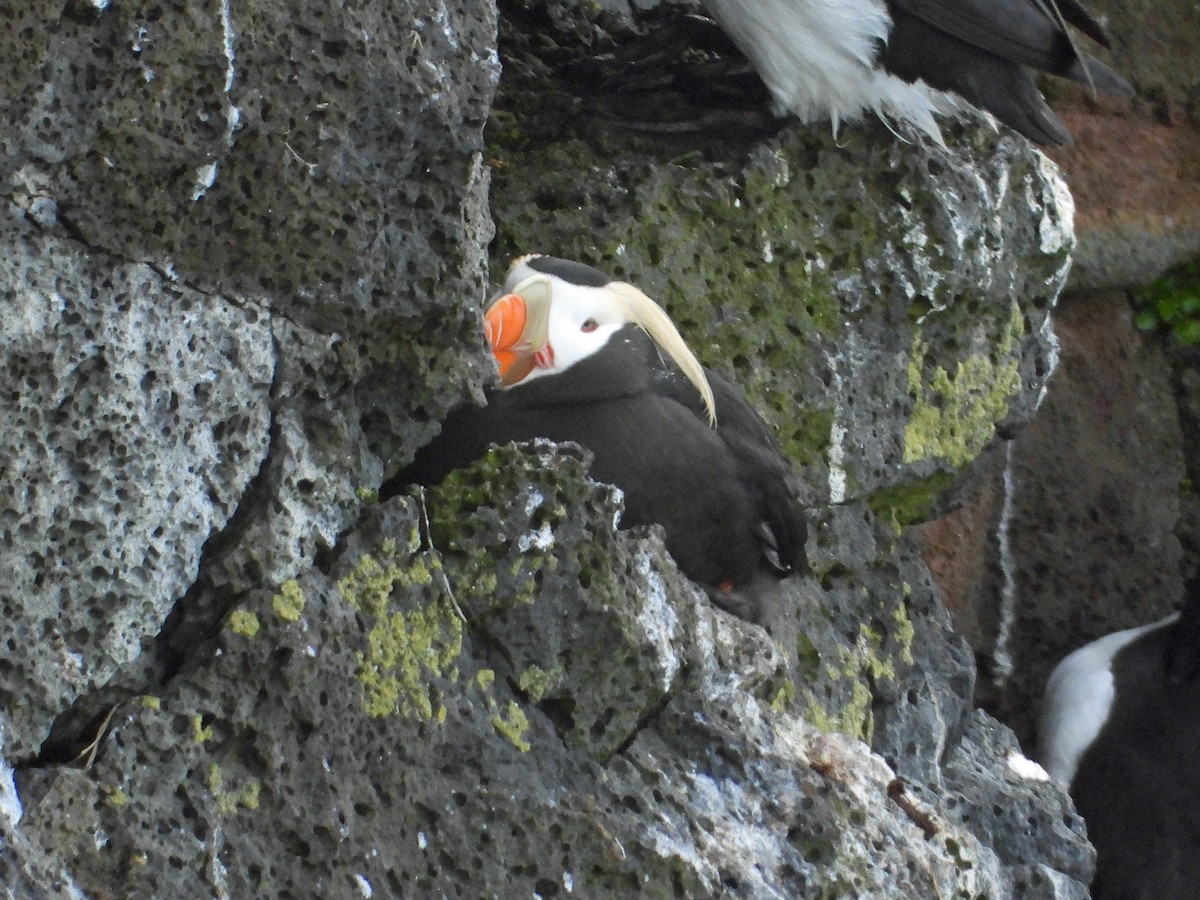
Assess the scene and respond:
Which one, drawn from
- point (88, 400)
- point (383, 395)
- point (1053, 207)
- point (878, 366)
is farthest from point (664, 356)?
point (1053, 207)

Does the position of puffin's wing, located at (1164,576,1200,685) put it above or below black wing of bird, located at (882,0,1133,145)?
below

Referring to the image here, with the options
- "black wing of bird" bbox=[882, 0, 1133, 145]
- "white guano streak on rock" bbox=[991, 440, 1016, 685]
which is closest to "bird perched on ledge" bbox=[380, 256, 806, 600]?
"black wing of bird" bbox=[882, 0, 1133, 145]

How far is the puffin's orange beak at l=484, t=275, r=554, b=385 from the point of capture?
2.23 meters

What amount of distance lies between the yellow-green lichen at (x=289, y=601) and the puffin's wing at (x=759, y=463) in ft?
2.47

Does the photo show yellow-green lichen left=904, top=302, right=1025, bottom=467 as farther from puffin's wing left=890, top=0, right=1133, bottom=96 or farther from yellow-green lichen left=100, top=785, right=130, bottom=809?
yellow-green lichen left=100, top=785, right=130, bottom=809

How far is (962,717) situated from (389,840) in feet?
5.19

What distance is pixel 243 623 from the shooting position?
1.74 m

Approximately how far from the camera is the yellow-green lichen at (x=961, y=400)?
3090mm

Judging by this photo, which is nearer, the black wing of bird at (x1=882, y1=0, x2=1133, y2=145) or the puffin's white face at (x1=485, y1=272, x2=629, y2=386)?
the puffin's white face at (x1=485, y1=272, x2=629, y2=386)

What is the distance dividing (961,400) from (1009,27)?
0.71 m

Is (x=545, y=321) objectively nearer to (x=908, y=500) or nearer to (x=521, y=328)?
(x=521, y=328)

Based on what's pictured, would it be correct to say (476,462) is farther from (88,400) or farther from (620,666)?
(88,400)

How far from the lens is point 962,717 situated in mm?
3051

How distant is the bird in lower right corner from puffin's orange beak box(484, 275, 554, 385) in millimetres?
2136
